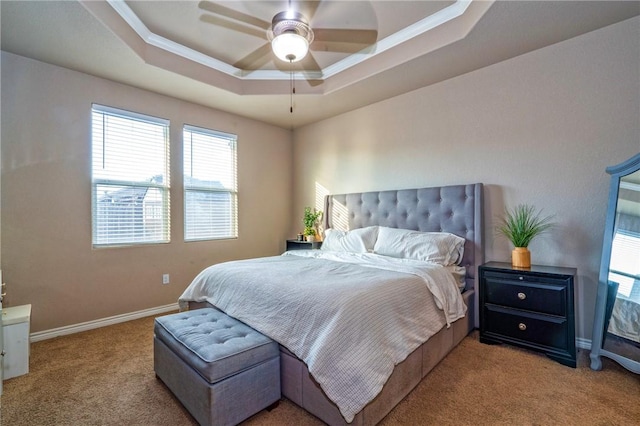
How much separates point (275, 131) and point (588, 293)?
175 inches

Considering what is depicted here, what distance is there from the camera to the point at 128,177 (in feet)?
11.1

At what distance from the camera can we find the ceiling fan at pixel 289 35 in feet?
7.36

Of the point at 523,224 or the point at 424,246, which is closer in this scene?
the point at 523,224

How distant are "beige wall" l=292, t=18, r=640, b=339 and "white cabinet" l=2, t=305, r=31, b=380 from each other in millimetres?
3750

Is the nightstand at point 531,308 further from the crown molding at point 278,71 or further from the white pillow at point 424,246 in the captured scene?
the crown molding at point 278,71

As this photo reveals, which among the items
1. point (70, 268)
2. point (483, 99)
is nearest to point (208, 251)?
point (70, 268)

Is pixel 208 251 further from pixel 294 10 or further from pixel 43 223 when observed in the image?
pixel 294 10

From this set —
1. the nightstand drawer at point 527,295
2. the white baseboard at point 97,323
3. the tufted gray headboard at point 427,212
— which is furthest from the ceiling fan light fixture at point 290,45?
the white baseboard at point 97,323

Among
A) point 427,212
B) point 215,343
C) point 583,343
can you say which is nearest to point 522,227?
point 427,212

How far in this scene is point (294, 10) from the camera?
2461 millimetres

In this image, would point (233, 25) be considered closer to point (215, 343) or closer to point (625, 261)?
point (215, 343)

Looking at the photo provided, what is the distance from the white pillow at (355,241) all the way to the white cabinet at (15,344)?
2836 mm

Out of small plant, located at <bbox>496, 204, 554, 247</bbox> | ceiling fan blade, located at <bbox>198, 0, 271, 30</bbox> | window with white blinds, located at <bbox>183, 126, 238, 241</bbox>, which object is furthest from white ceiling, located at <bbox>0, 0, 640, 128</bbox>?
small plant, located at <bbox>496, 204, 554, 247</bbox>

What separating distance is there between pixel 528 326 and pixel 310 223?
117 inches
